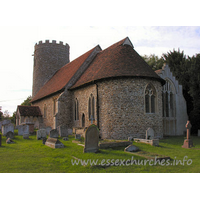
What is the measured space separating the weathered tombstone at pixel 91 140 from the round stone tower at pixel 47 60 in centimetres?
2327

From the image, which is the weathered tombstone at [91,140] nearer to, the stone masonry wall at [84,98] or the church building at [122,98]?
the church building at [122,98]

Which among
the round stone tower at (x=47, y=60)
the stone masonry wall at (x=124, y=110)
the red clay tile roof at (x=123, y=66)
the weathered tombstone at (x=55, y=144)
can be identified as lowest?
the weathered tombstone at (x=55, y=144)

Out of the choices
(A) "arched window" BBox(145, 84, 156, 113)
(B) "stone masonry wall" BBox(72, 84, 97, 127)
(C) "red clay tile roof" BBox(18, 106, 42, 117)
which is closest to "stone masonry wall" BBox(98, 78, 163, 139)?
(A) "arched window" BBox(145, 84, 156, 113)

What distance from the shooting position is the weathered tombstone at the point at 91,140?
9083 mm

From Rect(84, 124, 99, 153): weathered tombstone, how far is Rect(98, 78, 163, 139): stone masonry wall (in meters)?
4.99

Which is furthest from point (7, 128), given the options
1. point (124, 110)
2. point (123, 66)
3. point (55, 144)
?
point (123, 66)

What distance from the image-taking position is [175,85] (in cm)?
2089

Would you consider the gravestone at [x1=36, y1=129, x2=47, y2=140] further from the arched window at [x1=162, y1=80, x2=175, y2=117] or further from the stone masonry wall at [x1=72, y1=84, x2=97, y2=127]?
the arched window at [x1=162, y1=80, x2=175, y2=117]

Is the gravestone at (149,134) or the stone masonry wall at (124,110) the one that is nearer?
the gravestone at (149,134)

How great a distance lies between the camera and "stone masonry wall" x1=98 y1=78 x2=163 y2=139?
14.2m

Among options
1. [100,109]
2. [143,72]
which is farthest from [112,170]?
[143,72]

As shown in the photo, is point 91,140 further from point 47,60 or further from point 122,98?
point 47,60

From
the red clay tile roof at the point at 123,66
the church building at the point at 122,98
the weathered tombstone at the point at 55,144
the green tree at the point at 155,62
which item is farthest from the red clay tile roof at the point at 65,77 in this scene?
the green tree at the point at 155,62

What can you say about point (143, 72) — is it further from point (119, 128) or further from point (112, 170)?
point (112, 170)
